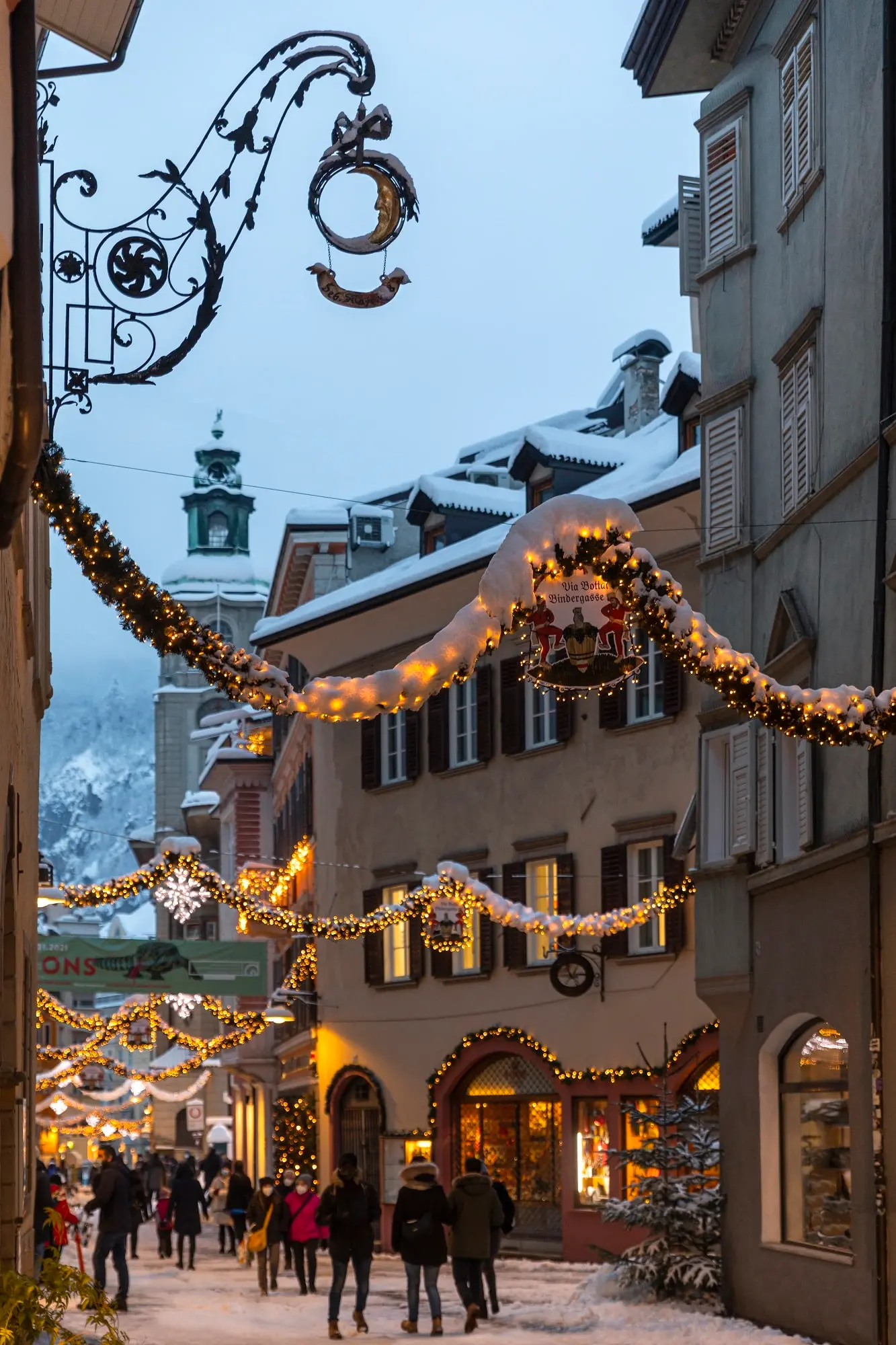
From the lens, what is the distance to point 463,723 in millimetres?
35719

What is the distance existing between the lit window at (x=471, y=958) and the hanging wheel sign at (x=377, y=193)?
23586 millimetres

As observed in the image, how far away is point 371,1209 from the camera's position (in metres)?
21.4

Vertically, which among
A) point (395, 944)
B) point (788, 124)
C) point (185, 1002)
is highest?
point (788, 124)

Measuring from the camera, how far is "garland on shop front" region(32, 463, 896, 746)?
36.2ft

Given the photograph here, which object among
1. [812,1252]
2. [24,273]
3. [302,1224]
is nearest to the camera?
[24,273]

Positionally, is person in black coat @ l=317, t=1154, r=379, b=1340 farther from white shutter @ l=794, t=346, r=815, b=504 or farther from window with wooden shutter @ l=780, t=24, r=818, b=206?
window with wooden shutter @ l=780, t=24, r=818, b=206

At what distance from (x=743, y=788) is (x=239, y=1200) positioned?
675 inches

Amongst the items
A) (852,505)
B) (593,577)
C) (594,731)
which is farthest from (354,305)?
(594,731)

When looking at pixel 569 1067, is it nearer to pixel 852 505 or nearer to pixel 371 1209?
pixel 371 1209

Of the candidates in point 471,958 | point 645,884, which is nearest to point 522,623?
point 645,884

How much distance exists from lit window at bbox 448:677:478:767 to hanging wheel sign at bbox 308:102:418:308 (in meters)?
24.1

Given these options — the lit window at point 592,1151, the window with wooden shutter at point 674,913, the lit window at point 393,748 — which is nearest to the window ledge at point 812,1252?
the window with wooden shutter at point 674,913

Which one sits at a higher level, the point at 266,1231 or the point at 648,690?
→ the point at 648,690

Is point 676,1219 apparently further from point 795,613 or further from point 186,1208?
point 186,1208
